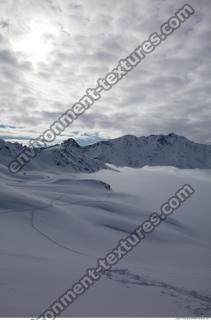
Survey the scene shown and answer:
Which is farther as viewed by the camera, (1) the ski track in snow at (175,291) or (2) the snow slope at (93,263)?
(1) the ski track in snow at (175,291)

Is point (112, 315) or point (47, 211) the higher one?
point (47, 211)

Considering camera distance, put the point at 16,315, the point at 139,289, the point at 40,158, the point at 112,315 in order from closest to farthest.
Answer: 1. the point at 16,315
2. the point at 112,315
3. the point at 139,289
4. the point at 40,158

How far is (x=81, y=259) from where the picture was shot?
13.0 meters

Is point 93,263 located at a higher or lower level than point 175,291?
higher

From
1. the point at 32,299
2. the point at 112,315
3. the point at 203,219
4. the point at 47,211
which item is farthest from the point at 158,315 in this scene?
the point at 203,219

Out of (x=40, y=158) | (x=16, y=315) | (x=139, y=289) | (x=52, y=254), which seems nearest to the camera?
(x=16, y=315)

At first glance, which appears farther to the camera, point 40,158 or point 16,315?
point 40,158

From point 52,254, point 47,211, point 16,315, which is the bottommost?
point 16,315

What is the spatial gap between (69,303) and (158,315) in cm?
258

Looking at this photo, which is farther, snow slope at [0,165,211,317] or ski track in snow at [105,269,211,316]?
ski track in snow at [105,269,211,316]

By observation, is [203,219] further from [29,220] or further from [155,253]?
[29,220]

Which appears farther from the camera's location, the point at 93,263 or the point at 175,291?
the point at 93,263

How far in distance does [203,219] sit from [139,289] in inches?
903

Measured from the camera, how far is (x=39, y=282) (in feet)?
30.4
